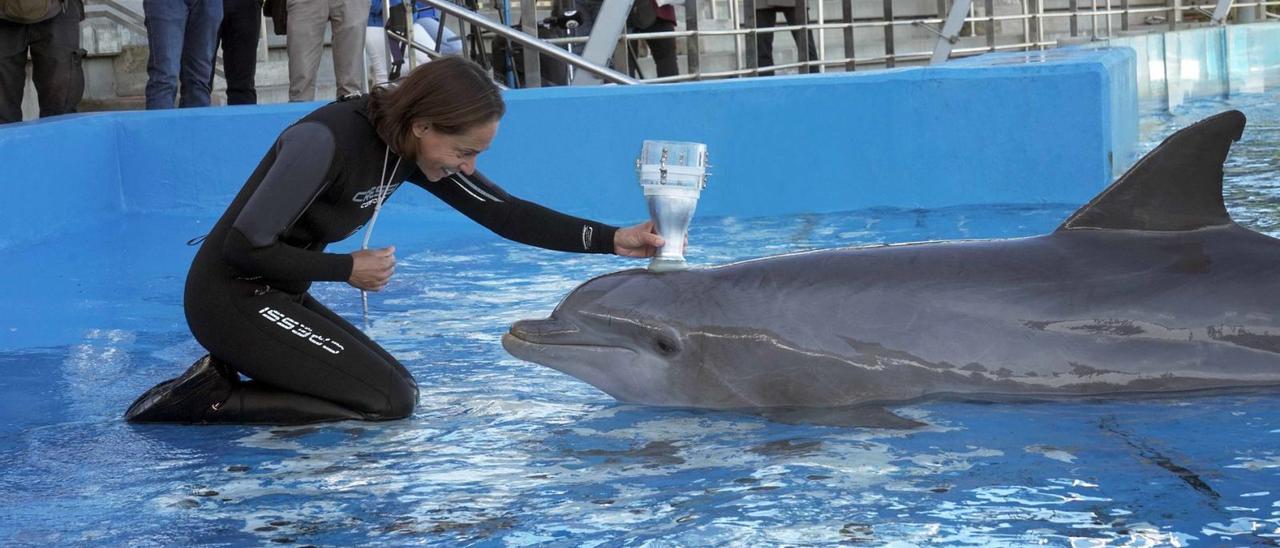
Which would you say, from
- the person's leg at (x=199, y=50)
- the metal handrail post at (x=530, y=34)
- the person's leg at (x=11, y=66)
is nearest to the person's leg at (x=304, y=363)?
the person's leg at (x=11, y=66)

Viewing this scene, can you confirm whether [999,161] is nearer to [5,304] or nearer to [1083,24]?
[5,304]

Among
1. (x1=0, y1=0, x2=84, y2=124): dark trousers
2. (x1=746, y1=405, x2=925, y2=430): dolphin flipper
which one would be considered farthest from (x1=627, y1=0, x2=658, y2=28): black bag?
(x1=746, y1=405, x2=925, y2=430): dolphin flipper

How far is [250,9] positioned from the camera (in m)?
10.5

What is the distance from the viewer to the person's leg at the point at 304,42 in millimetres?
10258

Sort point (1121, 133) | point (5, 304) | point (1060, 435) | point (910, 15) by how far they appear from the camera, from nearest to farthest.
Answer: point (1060, 435), point (5, 304), point (1121, 133), point (910, 15)

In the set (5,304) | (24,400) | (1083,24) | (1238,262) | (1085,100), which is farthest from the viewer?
(1083,24)

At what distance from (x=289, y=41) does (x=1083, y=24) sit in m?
19.3

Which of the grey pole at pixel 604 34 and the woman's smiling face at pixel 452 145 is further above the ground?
the grey pole at pixel 604 34

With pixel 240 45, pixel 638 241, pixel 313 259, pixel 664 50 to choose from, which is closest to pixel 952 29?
pixel 664 50

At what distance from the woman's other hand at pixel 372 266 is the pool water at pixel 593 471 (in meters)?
0.47

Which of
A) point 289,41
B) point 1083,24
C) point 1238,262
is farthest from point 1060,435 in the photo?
point 1083,24

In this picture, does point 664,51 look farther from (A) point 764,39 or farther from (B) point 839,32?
(B) point 839,32

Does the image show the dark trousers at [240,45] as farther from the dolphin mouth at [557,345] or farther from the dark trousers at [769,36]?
the dolphin mouth at [557,345]

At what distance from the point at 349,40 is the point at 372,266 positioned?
21.7ft
